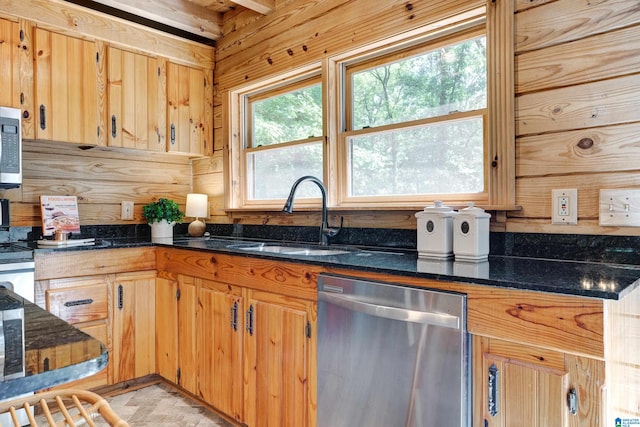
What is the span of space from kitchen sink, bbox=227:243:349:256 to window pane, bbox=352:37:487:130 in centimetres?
72

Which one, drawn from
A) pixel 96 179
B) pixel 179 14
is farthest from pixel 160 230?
pixel 179 14

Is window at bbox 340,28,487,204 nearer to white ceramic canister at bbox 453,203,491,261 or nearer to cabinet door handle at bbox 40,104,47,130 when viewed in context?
white ceramic canister at bbox 453,203,491,261

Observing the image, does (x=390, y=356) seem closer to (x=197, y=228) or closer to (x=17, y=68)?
(x=197, y=228)

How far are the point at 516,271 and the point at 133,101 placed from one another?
251cm

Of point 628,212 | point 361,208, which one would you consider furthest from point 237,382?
point 628,212

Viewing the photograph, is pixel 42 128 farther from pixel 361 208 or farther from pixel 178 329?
pixel 361 208

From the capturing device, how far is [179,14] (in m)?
2.94

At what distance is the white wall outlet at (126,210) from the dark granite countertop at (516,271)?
1.60 metres

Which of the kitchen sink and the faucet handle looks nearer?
the kitchen sink


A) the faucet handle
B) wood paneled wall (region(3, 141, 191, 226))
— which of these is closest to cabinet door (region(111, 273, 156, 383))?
wood paneled wall (region(3, 141, 191, 226))

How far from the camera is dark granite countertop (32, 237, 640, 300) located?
1.12 metres

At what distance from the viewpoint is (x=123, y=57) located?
2801 millimetres

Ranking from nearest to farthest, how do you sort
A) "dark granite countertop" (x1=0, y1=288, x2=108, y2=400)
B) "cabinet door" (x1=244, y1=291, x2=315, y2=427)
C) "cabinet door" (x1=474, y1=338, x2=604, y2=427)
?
"dark granite countertop" (x1=0, y1=288, x2=108, y2=400) < "cabinet door" (x1=474, y1=338, x2=604, y2=427) < "cabinet door" (x1=244, y1=291, x2=315, y2=427)

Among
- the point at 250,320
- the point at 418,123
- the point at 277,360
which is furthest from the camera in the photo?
the point at 418,123
